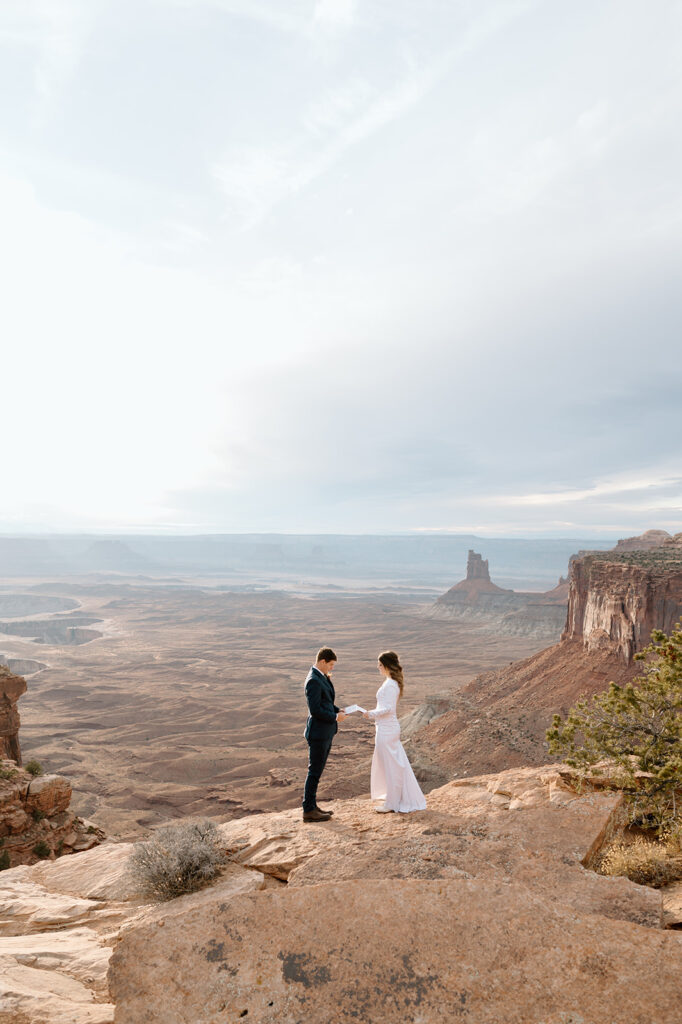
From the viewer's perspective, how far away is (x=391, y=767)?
19.9 ft

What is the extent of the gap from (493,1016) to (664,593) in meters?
24.8

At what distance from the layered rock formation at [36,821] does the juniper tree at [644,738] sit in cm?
959

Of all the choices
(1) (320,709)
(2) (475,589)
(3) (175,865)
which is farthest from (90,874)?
(2) (475,589)

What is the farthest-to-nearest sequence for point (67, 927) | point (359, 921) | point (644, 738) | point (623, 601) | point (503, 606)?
point (503, 606), point (623, 601), point (644, 738), point (67, 927), point (359, 921)

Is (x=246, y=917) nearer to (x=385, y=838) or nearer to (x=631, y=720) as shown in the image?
(x=385, y=838)

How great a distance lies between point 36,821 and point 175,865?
7.64 metres

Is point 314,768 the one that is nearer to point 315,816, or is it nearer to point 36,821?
point 315,816

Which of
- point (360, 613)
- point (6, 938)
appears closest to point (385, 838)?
point (6, 938)

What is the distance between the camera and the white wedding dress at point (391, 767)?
6.02 metres

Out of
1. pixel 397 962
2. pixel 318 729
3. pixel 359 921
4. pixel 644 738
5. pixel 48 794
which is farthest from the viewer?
pixel 48 794

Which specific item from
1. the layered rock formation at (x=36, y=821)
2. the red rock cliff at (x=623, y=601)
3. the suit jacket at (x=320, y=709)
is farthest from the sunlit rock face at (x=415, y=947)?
the red rock cliff at (x=623, y=601)

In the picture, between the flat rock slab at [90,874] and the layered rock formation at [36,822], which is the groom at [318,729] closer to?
the flat rock slab at [90,874]

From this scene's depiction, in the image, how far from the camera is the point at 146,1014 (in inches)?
117

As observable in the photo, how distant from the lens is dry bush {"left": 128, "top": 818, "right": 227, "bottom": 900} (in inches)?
188
